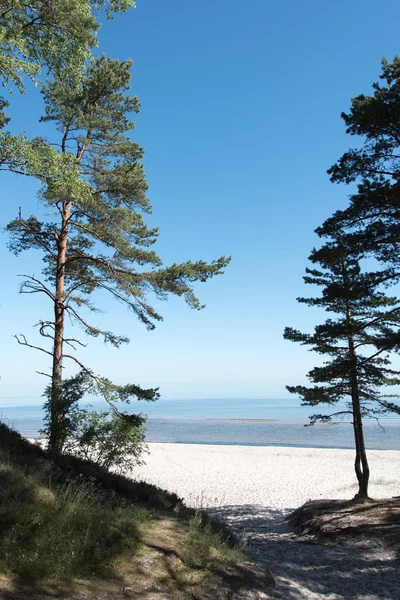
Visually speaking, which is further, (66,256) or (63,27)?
(66,256)

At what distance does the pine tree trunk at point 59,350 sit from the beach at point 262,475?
5406mm

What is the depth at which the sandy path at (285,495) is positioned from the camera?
605 centimetres

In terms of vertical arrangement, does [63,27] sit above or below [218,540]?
above

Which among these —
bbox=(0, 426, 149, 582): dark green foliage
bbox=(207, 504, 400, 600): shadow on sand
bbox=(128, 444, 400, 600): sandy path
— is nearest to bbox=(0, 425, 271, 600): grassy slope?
bbox=(0, 426, 149, 582): dark green foliage

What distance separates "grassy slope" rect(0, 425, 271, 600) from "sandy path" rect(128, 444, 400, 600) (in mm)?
923

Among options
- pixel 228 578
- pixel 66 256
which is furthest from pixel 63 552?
pixel 66 256

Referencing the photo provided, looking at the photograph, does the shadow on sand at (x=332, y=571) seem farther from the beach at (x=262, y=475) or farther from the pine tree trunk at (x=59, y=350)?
the beach at (x=262, y=475)

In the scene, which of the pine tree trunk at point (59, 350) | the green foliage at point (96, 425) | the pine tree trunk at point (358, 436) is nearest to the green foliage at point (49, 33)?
the pine tree trunk at point (59, 350)

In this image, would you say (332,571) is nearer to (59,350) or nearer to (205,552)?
(205,552)

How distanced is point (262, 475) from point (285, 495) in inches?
218

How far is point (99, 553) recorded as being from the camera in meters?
4.82

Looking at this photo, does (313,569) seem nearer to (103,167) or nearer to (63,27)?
(63,27)

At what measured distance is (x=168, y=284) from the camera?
1296 cm

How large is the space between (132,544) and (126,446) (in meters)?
6.93
